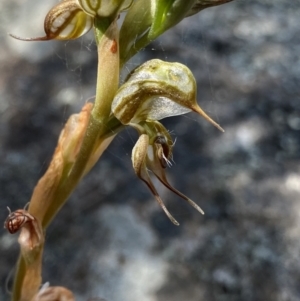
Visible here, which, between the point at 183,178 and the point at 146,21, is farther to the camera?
the point at 183,178

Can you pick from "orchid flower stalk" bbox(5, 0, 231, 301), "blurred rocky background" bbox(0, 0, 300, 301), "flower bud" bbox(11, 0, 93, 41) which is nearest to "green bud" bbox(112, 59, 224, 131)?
"orchid flower stalk" bbox(5, 0, 231, 301)

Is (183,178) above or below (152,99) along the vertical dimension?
below

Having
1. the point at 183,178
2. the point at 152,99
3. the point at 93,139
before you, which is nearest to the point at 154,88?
the point at 152,99

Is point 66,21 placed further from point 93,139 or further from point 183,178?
point 183,178

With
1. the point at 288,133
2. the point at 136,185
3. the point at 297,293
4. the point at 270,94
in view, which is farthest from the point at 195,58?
the point at 297,293

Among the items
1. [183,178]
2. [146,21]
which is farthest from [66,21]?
[183,178]

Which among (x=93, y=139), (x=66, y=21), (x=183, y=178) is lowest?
(x=183, y=178)
